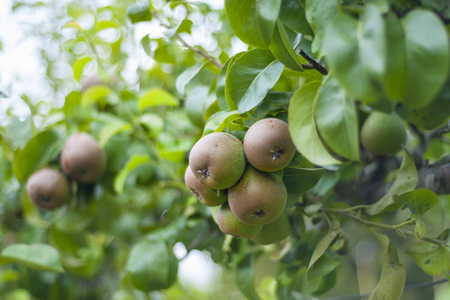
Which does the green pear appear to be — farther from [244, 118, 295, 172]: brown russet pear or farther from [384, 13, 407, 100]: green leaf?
[384, 13, 407, 100]: green leaf

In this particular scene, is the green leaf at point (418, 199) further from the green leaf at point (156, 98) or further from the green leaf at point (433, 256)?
the green leaf at point (156, 98)

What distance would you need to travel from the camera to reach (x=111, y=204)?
1362 mm

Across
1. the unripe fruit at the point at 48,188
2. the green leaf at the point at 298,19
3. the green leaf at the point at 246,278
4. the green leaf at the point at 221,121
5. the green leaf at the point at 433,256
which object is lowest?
the green leaf at the point at 246,278

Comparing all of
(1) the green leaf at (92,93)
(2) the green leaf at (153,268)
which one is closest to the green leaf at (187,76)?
(2) the green leaf at (153,268)

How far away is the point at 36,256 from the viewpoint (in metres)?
0.97

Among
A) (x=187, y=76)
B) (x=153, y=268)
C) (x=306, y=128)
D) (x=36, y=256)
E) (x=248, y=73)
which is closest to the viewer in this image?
(x=306, y=128)

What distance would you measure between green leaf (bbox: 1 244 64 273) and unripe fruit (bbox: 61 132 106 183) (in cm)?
22

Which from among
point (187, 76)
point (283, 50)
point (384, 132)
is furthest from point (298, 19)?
point (384, 132)

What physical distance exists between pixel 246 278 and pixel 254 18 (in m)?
0.64

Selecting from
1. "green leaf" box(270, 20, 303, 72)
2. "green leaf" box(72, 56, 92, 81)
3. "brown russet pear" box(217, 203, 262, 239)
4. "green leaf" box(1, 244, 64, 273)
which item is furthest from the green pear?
"green leaf" box(72, 56, 92, 81)

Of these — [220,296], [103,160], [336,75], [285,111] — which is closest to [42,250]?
[103,160]

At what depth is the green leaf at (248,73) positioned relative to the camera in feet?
1.91

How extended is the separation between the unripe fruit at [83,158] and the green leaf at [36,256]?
0.22 m

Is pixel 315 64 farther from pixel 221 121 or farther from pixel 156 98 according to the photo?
pixel 156 98
